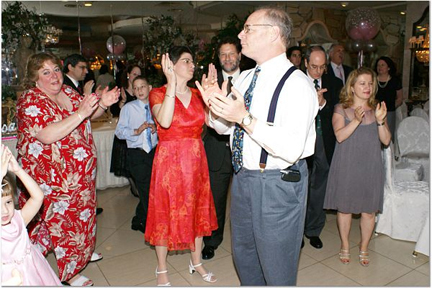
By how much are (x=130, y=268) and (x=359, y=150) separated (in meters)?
1.98

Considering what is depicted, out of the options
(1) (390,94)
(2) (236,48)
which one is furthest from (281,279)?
(1) (390,94)

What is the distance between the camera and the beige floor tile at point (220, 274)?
2713 mm

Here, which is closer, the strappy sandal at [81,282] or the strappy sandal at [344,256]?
the strappy sandal at [81,282]

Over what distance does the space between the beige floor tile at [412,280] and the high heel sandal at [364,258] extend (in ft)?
0.89

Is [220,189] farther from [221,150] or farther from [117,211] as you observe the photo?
[117,211]

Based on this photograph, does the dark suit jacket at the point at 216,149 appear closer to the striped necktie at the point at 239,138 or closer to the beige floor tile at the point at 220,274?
the beige floor tile at the point at 220,274

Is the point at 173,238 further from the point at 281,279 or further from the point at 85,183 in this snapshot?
the point at 281,279

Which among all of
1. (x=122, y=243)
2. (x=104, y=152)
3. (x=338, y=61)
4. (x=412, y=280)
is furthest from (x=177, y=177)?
(x=338, y=61)

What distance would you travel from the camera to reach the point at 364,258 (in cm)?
298

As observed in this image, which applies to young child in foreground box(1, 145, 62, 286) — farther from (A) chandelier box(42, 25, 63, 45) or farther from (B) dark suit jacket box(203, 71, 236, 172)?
(A) chandelier box(42, 25, 63, 45)

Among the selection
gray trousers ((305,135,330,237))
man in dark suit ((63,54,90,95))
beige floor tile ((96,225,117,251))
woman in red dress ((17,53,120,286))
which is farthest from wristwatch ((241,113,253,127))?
man in dark suit ((63,54,90,95))

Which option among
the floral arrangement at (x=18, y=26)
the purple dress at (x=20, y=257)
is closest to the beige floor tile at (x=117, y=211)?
the purple dress at (x=20, y=257)

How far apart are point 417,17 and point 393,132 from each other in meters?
3.51

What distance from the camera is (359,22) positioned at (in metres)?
6.85
